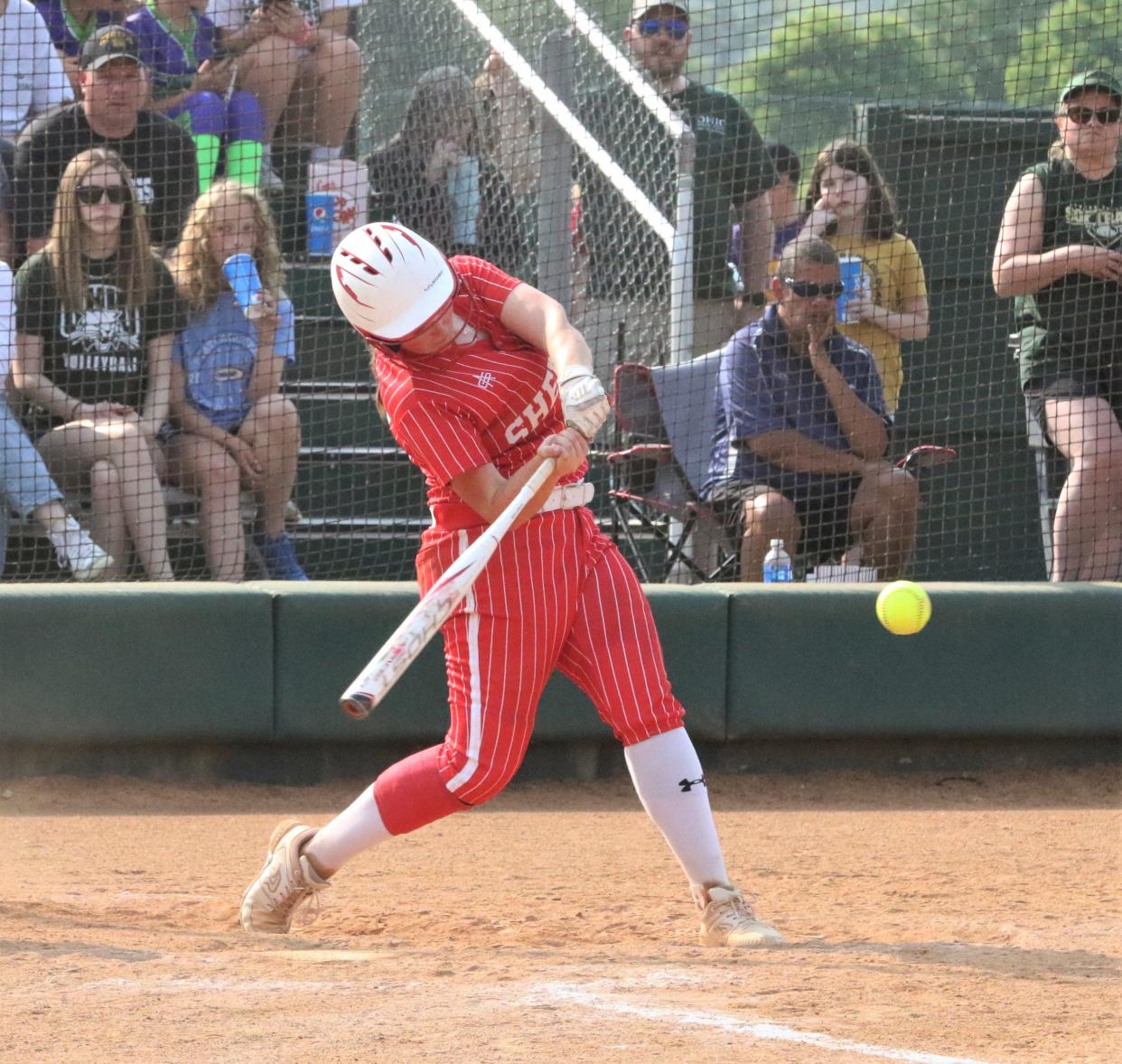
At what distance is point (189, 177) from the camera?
7336 mm

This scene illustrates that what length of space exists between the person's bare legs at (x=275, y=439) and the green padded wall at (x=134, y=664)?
0.85m

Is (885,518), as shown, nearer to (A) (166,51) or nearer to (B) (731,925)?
(B) (731,925)

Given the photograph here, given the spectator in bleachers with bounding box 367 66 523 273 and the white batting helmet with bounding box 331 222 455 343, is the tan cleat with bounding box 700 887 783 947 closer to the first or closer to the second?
the white batting helmet with bounding box 331 222 455 343

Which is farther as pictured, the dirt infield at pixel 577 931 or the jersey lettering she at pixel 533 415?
the jersey lettering she at pixel 533 415

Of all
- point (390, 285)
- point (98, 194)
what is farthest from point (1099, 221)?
point (390, 285)

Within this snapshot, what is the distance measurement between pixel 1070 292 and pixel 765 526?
1599 mm

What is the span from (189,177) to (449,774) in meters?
4.33

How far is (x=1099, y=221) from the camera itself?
689 cm

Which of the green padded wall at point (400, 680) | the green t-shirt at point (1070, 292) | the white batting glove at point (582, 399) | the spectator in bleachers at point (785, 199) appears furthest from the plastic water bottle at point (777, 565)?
the white batting glove at point (582, 399)

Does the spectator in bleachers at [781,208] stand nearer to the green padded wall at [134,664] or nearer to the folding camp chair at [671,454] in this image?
the folding camp chair at [671,454]

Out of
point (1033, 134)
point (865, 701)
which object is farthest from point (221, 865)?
point (1033, 134)

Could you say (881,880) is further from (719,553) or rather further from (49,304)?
(49,304)

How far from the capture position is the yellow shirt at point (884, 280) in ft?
23.6

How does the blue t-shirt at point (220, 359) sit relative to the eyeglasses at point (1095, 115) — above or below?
below
